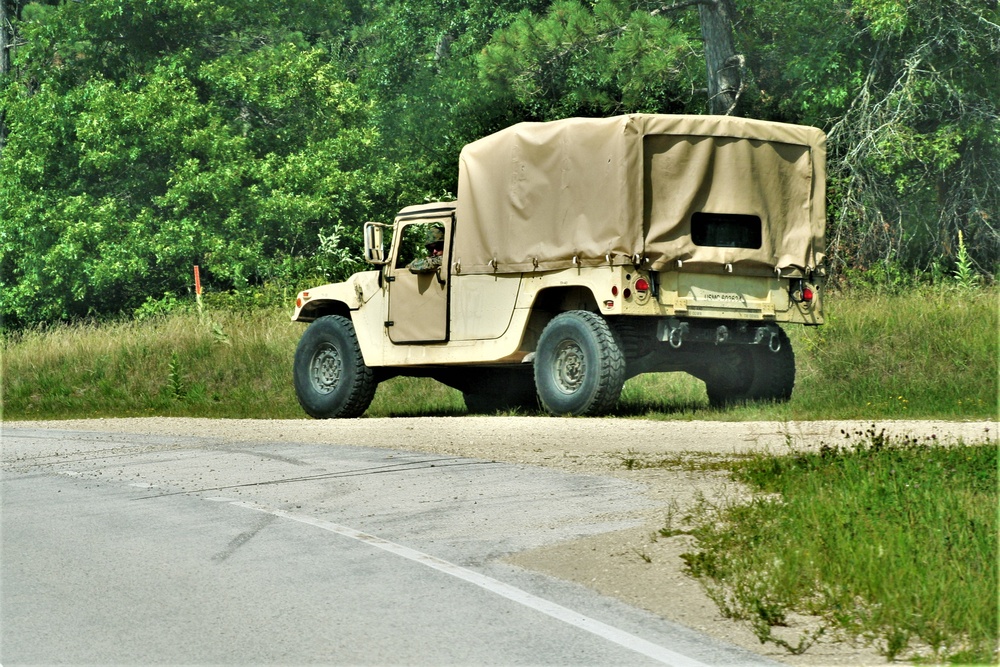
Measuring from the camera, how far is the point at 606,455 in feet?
41.3

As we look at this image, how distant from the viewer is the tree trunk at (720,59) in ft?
92.1

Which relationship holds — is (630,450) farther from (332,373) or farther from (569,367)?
(332,373)

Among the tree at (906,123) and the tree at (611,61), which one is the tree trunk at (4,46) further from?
the tree at (906,123)

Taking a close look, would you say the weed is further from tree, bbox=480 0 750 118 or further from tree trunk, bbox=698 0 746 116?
tree trunk, bbox=698 0 746 116

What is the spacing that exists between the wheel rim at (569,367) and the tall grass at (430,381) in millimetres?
1146

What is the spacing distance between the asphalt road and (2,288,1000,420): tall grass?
5885 mm

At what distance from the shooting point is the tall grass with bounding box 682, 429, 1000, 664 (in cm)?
656

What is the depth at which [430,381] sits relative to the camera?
72.5 feet

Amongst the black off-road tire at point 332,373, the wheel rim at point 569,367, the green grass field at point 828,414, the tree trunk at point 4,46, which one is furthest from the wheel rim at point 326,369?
the tree trunk at point 4,46

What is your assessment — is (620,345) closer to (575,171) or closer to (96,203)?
(575,171)

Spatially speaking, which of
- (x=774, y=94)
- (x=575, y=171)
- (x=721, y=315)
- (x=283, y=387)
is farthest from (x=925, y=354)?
(x=774, y=94)

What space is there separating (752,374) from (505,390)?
10.5ft

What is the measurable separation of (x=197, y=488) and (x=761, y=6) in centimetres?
2424

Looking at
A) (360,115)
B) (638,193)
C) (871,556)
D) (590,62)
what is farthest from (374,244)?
(360,115)
